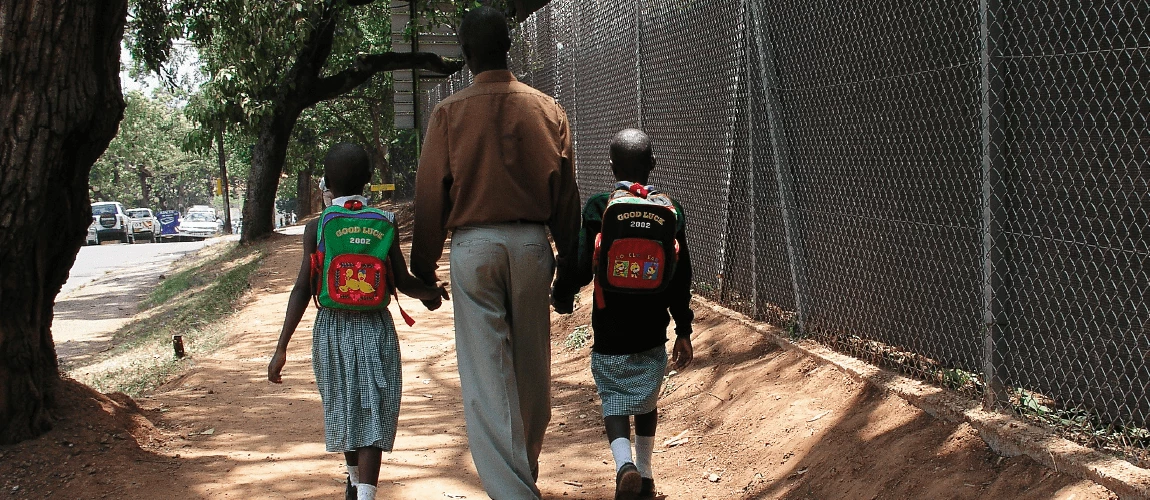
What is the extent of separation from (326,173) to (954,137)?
2.72 metres

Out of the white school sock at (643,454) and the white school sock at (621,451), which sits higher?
the white school sock at (621,451)

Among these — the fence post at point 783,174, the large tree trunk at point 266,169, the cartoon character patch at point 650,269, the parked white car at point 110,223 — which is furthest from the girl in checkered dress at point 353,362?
the parked white car at point 110,223

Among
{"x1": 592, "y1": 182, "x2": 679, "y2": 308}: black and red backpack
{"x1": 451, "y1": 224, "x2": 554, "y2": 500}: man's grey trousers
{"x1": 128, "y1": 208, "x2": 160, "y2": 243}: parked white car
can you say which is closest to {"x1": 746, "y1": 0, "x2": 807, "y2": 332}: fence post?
{"x1": 592, "y1": 182, "x2": 679, "y2": 308}: black and red backpack

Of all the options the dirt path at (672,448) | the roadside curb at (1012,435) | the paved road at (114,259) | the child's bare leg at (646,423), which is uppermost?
the roadside curb at (1012,435)

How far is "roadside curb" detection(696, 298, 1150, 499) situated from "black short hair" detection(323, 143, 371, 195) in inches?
99.5

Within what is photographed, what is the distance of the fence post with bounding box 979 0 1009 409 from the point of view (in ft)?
13.7

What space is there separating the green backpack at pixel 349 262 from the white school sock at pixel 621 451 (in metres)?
1.09

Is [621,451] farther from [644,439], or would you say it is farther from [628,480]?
[644,439]

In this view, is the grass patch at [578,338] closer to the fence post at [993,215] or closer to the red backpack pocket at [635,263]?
the red backpack pocket at [635,263]

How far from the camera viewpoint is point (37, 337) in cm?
533

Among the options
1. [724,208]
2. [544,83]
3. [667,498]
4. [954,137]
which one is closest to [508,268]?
[667,498]

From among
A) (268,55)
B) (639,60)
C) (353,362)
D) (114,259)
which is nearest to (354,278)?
(353,362)

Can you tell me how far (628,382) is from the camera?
436 cm

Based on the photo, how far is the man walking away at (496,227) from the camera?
386 cm
